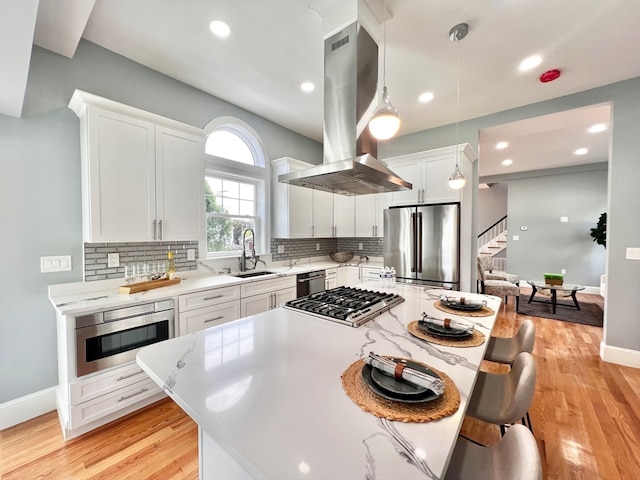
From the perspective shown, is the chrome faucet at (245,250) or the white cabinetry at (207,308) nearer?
the white cabinetry at (207,308)

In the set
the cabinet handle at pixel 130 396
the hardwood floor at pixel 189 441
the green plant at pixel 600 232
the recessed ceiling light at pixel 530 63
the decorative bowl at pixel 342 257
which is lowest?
the hardwood floor at pixel 189 441

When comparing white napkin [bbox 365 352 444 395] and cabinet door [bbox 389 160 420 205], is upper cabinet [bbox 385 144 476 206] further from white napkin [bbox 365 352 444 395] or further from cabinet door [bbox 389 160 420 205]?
white napkin [bbox 365 352 444 395]

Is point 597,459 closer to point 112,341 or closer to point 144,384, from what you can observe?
point 144,384

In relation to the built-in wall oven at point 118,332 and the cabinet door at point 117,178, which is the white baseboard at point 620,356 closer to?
the built-in wall oven at point 118,332

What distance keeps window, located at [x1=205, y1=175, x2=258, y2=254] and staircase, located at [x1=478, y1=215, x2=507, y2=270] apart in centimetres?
693

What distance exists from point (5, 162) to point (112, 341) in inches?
61.0

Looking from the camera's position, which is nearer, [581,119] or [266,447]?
[266,447]

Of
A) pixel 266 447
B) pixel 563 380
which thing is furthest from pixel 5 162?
pixel 563 380

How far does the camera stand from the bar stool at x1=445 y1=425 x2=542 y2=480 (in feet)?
2.30

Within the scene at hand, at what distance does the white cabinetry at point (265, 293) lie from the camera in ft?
9.17

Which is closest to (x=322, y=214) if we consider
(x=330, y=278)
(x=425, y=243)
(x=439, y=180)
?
(x=330, y=278)

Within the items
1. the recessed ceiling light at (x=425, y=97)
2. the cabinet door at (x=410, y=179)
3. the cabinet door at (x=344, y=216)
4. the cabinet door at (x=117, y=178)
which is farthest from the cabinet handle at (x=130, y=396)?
the recessed ceiling light at (x=425, y=97)

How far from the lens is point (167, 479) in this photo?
1.53 meters

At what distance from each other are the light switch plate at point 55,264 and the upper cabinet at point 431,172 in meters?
3.63
